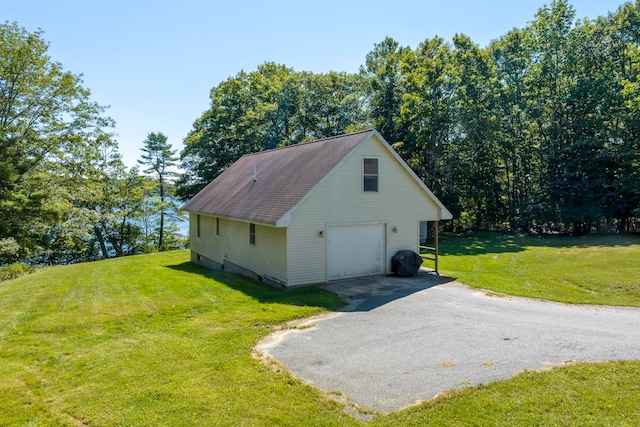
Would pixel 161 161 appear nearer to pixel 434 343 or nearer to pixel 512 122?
pixel 512 122

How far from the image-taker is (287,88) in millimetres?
35625

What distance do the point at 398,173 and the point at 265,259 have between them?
19.2ft

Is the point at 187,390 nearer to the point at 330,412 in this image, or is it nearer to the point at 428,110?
the point at 330,412

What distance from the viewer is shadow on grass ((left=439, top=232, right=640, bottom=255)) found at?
2234 cm

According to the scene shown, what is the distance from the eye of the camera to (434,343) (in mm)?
7301

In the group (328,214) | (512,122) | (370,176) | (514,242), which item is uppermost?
(512,122)

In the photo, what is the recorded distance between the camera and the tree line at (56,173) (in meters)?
18.8

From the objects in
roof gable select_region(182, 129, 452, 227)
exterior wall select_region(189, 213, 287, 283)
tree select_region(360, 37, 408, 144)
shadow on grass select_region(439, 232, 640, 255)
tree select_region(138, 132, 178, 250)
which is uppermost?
tree select_region(360, 37, 408, 144)

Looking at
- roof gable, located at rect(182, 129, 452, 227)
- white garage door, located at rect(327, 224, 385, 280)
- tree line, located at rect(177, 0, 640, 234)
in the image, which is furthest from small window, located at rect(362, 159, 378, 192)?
tree line, located at rect(177, 0, 640, 234)

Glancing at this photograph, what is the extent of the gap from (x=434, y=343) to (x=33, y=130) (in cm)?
2628

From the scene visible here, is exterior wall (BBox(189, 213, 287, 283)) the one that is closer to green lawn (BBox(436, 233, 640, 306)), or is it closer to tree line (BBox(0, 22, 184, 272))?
green lawn (BBox(436, 233, 640, 306))

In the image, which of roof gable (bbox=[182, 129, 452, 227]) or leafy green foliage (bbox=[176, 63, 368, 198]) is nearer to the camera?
roof gable (bbox=[182, 129, 452, 227])

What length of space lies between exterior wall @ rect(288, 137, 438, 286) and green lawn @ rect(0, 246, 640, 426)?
3.06 metres

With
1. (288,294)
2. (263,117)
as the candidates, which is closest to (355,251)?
(288,294)
